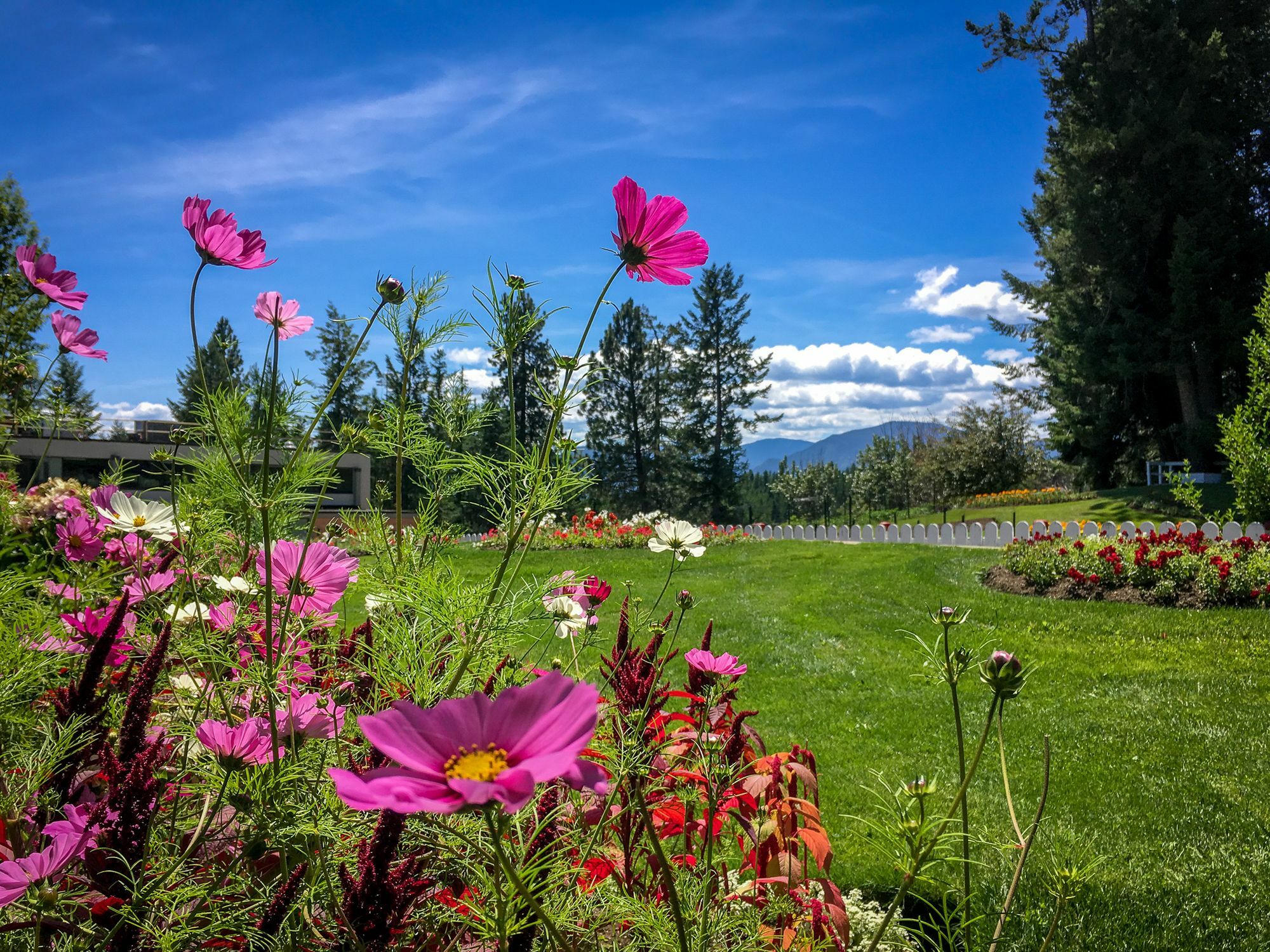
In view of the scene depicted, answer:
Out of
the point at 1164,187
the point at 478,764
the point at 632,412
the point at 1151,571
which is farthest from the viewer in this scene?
the point at 632,412

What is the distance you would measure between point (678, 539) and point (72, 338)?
1362 mm

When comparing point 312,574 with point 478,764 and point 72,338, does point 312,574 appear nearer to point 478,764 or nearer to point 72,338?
point 478,764

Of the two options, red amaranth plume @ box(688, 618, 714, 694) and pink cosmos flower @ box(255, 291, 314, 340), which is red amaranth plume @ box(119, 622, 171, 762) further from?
red amaranth plume @ box(688, 618, 714, 694)

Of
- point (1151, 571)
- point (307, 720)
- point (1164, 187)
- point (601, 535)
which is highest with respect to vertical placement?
point (1164, 187)

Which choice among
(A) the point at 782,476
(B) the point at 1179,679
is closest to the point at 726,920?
(B) the point at 1179,679

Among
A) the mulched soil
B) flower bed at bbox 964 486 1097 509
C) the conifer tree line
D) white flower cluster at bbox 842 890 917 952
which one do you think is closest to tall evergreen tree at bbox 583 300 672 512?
the conifer tree line

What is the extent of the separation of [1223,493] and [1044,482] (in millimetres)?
20987

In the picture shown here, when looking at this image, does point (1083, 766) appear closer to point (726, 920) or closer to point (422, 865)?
point (726, 920)

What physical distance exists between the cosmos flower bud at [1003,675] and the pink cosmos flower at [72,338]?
5.83ft

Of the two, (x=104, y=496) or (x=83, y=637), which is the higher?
(x=104, y=496)

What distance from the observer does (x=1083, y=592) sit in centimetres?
→ 800

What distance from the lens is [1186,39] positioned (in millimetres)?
16812

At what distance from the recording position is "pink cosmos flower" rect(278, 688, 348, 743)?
0.78m

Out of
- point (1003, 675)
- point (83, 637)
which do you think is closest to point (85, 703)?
point (83, 637)
